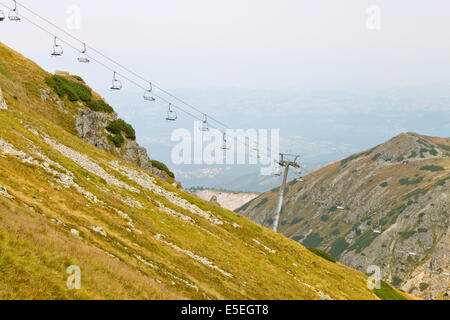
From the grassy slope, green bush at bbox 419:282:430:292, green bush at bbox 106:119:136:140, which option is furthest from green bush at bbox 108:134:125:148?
green bush at bbox 419:282:430:292

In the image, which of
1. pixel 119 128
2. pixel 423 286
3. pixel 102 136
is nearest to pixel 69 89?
pixel 119 128

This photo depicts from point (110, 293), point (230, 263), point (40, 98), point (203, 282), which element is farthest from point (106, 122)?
point (110, 293)

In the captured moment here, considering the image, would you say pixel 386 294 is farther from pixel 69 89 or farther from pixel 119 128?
pixel 69 89

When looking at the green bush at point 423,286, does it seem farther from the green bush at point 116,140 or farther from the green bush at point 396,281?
the green bush at point 116,140

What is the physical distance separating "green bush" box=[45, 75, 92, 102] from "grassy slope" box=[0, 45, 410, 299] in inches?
460

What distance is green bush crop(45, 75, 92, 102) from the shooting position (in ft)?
267

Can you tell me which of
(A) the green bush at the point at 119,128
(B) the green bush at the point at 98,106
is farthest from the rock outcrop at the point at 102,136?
(B) the green bush at the point at 98,106

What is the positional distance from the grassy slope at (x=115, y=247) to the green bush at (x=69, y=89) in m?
11.7

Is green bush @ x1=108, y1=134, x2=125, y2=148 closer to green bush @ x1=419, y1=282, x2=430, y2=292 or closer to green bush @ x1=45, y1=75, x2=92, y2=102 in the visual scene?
green bush @ x1=45, y1=75, x2=92, y2=102

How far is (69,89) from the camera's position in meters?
83.1

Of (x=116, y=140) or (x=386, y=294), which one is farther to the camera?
(x=116, y=140)

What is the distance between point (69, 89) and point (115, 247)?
6125 centimetres

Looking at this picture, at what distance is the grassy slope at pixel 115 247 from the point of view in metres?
21.0
